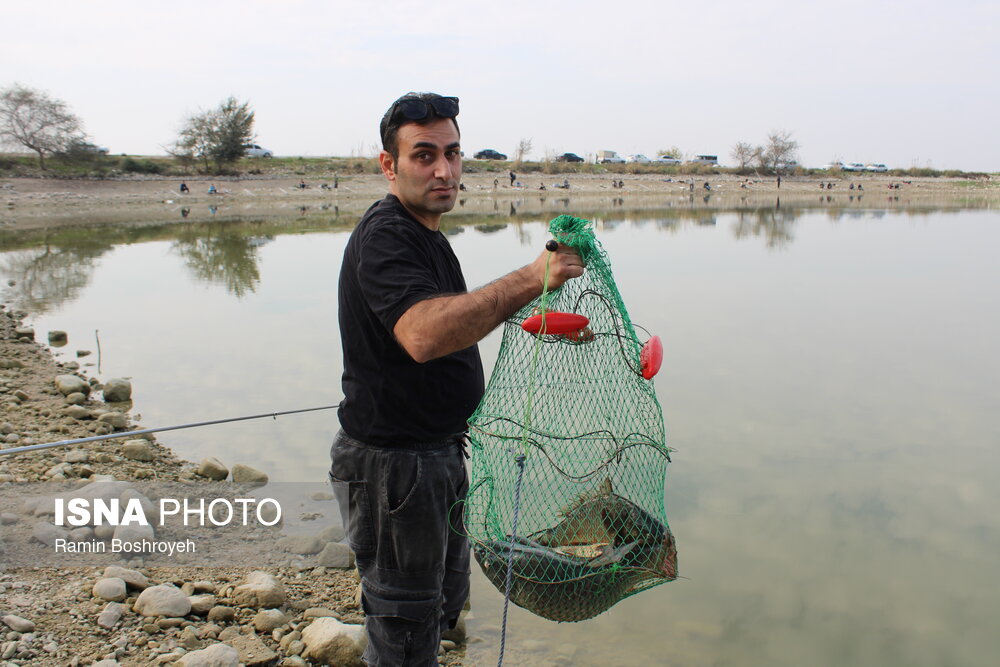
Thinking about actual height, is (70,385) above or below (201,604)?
above

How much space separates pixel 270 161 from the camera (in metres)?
54.8

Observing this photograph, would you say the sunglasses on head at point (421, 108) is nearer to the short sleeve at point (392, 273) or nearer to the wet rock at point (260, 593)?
the short sleeve at point (392, 273)

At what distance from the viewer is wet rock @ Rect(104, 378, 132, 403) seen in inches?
311

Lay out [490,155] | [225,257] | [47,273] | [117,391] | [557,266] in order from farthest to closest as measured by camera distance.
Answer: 1. [490,155]
2. [225,257]
3. [47,273]
4. [117,391]
5. [557,266]

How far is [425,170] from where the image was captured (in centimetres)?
244

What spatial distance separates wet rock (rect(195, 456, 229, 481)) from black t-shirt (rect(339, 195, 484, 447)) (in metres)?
3.80

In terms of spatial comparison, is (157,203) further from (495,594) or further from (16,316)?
(495,594)

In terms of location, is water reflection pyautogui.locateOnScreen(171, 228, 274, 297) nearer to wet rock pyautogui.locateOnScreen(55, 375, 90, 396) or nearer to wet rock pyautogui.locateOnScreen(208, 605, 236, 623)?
wet rock pyautogui.locateOnScreen(55, 375, 90, 396)

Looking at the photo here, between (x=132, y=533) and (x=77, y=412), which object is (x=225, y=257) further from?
(x=132, y=533)

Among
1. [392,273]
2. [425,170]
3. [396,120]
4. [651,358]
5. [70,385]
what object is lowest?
[70,385]

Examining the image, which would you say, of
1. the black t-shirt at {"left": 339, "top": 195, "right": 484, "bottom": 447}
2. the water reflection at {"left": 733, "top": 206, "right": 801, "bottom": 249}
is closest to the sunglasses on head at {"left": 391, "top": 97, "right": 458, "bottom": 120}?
the black t-shirt at {"left": 339, "top": 195, "right": 484, "bottom": 447}

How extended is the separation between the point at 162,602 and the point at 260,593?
0.46 meters

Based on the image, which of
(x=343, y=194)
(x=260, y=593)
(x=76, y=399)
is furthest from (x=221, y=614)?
(x=343, y=194)

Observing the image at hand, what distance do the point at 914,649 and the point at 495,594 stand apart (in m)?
2.31
